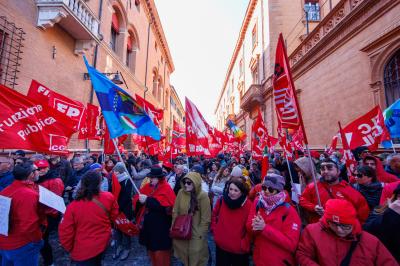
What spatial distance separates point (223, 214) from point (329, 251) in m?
1.17

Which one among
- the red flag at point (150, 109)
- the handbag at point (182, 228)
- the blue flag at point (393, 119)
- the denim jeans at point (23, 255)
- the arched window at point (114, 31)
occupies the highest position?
the arched window at point (114, 31)

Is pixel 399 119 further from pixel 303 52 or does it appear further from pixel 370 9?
pixel 303 52

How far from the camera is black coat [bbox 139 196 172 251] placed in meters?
2.90

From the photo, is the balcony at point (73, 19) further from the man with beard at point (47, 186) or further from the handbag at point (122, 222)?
the handbag at point (122, 222)

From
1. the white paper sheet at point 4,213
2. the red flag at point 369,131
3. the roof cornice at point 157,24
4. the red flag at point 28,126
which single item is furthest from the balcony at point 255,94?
the white paper sheet at point 4,213

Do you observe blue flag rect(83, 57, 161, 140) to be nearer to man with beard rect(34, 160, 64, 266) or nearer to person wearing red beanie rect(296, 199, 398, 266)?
man with beard rect(34, 160, 64, 266)

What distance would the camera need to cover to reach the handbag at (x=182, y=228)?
104 inches

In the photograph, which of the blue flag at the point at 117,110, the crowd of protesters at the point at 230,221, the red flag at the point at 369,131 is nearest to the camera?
the crowd of protesters at the point at 230,221

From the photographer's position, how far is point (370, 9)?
25.9ft

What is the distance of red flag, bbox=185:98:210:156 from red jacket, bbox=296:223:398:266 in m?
3.16

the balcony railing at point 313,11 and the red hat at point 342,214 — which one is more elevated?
the balcony railing at point 313,11

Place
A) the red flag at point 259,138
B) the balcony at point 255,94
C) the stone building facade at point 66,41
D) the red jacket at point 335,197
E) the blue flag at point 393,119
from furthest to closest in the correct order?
the balcony at point 255,94 < the red flag at point 259,138 < the stone building facade at point 66,41 < the blue flag at point 393,119 < the red jacket at point 335,197

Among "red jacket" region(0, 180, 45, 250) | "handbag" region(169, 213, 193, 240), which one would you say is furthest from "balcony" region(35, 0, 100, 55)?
"handbag" region(169, 213, 193, 240)

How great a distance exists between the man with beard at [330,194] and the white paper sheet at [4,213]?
10.8 ft
